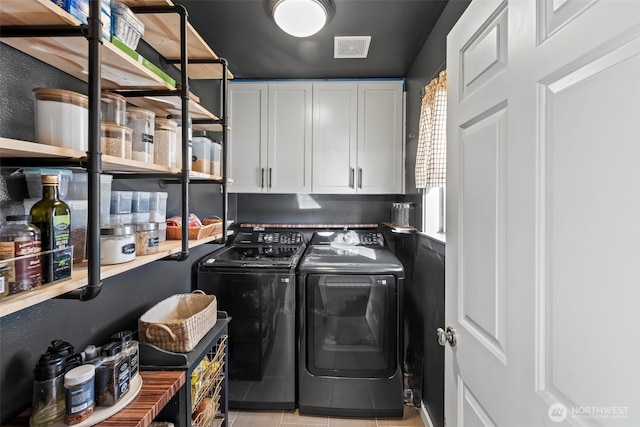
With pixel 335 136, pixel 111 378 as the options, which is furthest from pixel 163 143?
pixel 335 136

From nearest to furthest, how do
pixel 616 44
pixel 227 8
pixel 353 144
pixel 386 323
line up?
pixel 616 44 < pixel 227 8 < pixel 386 323 < pixel 353 144

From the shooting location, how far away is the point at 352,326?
2.05 m

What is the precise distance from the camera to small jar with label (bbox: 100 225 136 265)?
1027 mm

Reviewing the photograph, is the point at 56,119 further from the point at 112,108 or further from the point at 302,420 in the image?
the point at 302,420

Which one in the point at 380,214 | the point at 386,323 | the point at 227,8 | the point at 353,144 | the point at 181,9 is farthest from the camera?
the point at 380,214

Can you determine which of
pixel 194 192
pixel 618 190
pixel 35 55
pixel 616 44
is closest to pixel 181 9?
pixel 35 55

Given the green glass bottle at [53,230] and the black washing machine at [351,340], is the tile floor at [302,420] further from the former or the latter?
the green glass bottle at [53,230]

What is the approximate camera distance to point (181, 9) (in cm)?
128

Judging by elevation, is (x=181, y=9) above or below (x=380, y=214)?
above

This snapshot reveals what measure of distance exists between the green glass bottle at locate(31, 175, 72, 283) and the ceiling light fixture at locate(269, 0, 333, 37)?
1.33 metres

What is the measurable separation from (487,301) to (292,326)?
4.80ft

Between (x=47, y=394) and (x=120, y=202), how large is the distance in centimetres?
65

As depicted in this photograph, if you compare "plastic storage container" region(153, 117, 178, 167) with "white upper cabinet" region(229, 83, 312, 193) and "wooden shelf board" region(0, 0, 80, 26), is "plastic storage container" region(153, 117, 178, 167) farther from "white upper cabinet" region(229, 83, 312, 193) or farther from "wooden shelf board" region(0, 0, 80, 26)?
"white upper cabinet" region(229, 83, 312, 193)

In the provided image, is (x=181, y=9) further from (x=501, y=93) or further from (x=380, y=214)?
(x=380, y=214)
